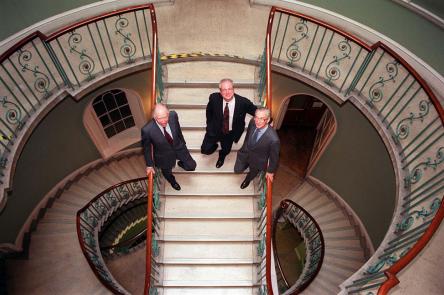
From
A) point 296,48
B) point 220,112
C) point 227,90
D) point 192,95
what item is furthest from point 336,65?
point 227,90

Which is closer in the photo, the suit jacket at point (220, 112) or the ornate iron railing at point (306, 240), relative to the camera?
the suit jacket at point (220, 112)

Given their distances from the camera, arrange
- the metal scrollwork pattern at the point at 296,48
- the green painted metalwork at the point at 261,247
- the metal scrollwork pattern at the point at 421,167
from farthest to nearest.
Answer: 1. the metal scrollwork pattern at the point at 296,48
2. the green painted metalwork at the point at 261,247
3. the metal scrollwork pattern at the point at 421,167

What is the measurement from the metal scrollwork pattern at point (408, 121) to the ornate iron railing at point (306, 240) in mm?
3215

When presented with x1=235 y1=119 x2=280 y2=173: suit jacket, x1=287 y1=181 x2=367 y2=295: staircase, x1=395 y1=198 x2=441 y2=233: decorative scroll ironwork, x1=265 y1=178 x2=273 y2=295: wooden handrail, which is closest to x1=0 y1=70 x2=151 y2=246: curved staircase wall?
x1=235 y1=119 x2=280 y2=173: suit jacket

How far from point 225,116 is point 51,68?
348 centimetres

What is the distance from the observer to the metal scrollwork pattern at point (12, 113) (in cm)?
567

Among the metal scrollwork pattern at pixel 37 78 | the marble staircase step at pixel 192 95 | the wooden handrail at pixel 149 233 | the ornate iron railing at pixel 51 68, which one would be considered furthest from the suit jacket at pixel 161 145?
the metal scrollwork pattern at pixel 37 78

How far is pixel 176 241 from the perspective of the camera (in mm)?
5359

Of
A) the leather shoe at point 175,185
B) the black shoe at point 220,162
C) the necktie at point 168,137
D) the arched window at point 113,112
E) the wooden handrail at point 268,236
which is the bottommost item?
the wooden handrail at point 268,236

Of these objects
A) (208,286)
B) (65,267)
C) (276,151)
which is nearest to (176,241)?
(208,286)

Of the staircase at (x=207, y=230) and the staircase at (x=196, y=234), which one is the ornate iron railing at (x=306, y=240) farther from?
the staircase at (x=207, y=230)

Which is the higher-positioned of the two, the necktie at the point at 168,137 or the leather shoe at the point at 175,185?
the necktie at the point at 168,137

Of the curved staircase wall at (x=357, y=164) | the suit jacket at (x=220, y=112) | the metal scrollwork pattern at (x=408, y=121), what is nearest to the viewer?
the suit jacket at (x=220, y=112)

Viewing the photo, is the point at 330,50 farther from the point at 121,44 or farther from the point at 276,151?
the point at 121,44
